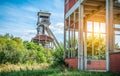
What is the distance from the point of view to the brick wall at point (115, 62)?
1032 cm

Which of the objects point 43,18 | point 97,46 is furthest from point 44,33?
point 97,46

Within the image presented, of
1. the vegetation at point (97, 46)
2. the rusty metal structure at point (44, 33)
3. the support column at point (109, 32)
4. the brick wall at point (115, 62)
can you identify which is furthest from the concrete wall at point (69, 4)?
the rusty metal structure at point (44, 33)

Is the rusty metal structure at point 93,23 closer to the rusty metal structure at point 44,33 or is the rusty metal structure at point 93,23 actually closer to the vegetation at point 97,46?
the vegetation at point 97,46

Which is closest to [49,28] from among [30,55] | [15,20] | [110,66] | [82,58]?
[15,20]

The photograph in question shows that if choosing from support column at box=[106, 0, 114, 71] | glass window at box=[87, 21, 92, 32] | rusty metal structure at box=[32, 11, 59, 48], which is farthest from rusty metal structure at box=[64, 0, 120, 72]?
rusty metal structure at box=[32, 11, 59, 48]

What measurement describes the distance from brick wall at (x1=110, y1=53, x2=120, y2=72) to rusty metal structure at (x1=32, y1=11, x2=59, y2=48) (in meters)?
45.6

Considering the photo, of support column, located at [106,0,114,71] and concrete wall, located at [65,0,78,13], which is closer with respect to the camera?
support column, located at [106,0,114,71]

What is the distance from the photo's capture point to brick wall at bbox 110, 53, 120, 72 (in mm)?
10322

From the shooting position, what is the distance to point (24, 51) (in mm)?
30141

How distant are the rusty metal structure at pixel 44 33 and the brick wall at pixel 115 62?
4559 centimetres

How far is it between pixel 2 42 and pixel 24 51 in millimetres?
3078

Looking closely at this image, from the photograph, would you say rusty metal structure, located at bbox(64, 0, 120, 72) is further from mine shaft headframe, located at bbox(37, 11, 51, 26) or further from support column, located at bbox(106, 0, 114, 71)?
mine shaft headframe, located at bbox(37, 11, 51, 26)

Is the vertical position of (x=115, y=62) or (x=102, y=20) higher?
(x=102, y=20)

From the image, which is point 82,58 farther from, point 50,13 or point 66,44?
point 50,13
